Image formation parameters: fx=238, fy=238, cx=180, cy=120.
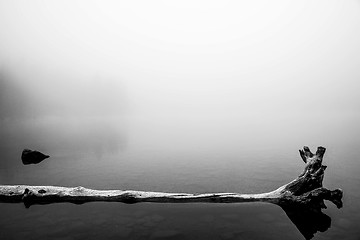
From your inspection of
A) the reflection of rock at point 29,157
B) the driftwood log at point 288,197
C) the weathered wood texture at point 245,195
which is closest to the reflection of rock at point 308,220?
the driftwood log at point 288,197

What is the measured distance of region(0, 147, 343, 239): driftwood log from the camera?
1089 cm

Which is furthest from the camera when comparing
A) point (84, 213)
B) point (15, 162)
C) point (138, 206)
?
point (15, 162)

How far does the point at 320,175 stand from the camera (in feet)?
37.2

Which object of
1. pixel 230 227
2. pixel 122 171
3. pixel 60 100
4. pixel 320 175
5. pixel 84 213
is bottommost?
pixel 230 227

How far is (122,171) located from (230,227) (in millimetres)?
15021

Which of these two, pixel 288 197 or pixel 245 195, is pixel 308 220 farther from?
pixel 245 195

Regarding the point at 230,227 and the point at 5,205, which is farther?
the point at 5,205

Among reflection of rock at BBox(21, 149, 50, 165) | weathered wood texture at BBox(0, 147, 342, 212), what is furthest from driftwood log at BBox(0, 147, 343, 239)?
reflection of rock at BBox(21, 149, 50, 165)

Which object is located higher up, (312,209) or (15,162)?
(15,162)

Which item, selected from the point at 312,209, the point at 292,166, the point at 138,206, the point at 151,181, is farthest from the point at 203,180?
the point at 292,166

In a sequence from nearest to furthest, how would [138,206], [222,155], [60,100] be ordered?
1. [138,206]
2. [222,155]
3. [60,100]

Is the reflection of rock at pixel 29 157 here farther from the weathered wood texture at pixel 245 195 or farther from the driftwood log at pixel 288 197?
the driftwood log at pixel 288 197

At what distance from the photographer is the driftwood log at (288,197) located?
1089 centimetres

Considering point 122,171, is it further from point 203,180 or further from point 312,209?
point 312,209
